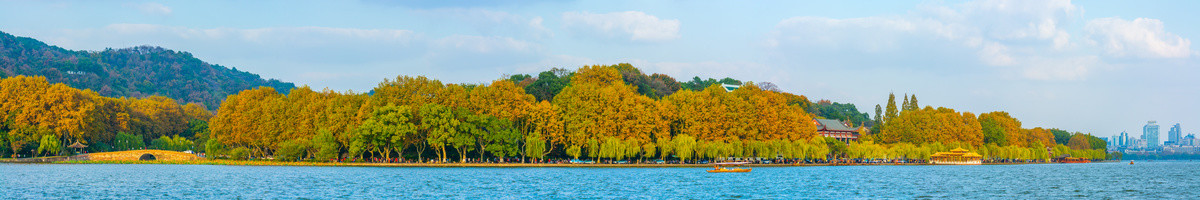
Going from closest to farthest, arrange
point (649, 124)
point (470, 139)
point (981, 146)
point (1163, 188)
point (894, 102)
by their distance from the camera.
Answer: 1. point (1163, 188)
2. point (470, 139)
3. point (649, 124)
4. point (981, 146)
5. point (894, 102)

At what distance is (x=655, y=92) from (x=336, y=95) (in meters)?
53.9

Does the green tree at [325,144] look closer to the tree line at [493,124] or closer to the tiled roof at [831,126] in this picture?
the tree line at [493,124]

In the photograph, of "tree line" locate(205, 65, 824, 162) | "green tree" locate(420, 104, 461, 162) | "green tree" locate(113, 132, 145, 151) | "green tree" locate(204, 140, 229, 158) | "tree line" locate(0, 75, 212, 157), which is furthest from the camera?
"green tree" locate(113, 132, 145, 151)

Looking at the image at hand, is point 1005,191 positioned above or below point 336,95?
below

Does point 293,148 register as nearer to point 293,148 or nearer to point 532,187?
point 293,148

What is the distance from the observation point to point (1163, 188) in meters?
74.2

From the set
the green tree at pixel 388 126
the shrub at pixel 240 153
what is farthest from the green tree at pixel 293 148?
the shrub at pixel 240 153

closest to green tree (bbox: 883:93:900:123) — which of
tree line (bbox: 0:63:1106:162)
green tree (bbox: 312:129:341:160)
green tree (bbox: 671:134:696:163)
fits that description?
tree line (bbox: 0:63:1106:162)

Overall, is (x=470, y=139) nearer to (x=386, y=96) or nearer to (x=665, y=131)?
(x=386, y=96)

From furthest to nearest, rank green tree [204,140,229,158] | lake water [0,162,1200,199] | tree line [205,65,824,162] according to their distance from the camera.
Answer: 1. green tree [204,140,229,158]
2. tree line [205,65,824,162]
3. lake water [0,162,1200,199]

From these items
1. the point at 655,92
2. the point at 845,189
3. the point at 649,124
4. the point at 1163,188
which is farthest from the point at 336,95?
the point at 1163,188

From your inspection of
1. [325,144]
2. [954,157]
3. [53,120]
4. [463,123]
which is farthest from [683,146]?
[53,120]

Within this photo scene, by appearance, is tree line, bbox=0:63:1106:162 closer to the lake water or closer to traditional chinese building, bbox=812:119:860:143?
the lake water

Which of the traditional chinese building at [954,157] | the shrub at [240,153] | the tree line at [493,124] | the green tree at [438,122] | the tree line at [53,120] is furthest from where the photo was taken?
the traditional chinese building at [954,157]
